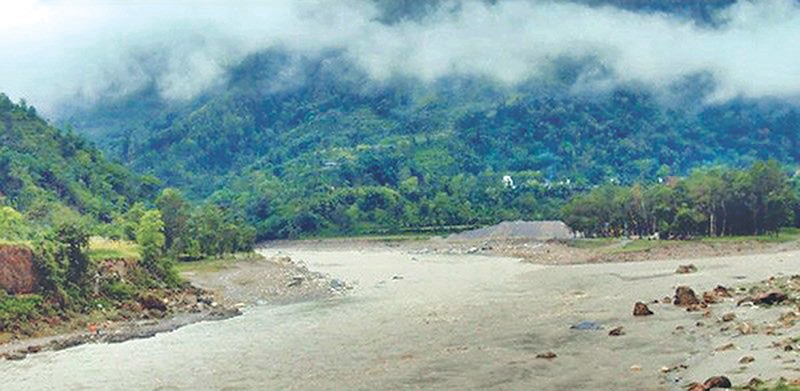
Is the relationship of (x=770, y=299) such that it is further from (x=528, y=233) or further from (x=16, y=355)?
(x=528, y=233)

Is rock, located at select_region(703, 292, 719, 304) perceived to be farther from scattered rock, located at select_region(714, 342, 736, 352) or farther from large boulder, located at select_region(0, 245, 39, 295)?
large boulder, located at select_region(0, 245, 39, 295)

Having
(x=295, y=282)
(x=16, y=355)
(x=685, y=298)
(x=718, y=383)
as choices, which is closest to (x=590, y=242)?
(x=295, y=282)

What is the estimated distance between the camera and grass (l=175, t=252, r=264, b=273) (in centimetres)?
10631

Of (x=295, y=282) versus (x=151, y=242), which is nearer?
(x=151, y=242)

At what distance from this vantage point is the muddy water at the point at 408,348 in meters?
35.4

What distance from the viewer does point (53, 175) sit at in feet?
515

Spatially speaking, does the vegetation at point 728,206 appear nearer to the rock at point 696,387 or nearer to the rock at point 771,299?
the rock at point 771,299

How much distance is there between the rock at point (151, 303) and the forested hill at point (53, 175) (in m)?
66.8

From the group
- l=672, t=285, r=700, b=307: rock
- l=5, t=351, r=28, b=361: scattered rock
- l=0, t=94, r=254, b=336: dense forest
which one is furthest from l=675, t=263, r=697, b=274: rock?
l=5, t=351, r=28, b=361: scattered rock

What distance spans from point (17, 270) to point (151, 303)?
11594 mm

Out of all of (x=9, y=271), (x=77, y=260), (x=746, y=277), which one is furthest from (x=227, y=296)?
(x=746, y=277)

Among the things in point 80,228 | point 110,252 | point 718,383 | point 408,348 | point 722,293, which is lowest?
point 408,348

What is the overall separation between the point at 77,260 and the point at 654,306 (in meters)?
41.6

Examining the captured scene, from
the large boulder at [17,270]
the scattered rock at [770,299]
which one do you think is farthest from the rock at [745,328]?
the large boulder at [17,270]
